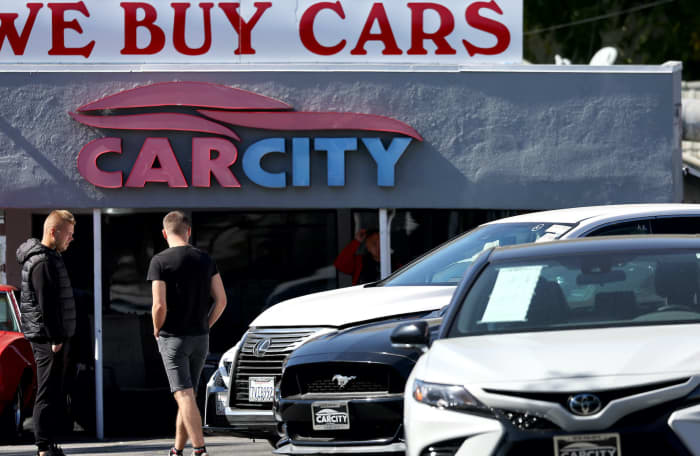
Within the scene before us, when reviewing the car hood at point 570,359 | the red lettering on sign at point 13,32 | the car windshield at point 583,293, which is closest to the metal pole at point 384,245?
the red lettering on sign at point 13,32

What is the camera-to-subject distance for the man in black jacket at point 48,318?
394 inches

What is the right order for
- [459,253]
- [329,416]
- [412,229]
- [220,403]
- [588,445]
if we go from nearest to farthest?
[588,445]
[329,416]
[220,403]
[459,253]
[412,229]

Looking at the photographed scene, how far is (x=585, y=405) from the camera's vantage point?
18.1 feet

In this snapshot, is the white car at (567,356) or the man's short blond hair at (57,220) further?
the man's short blond hair at (57,220)

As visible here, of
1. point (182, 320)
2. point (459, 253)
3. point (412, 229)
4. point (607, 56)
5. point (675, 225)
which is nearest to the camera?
point (675, 225)

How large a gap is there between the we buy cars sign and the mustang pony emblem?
678cm

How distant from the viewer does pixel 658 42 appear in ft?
109

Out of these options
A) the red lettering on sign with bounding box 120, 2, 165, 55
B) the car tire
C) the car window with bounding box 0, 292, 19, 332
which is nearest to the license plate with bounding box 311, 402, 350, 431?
the car tire

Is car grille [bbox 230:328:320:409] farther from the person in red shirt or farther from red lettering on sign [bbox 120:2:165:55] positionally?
red lettering on sign [bbox 120:2:165:55]

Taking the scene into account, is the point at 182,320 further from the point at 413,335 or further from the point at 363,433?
the point at 413,335

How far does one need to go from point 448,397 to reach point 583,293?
1.21 m

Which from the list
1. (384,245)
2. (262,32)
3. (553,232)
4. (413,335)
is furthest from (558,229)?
(262,32)

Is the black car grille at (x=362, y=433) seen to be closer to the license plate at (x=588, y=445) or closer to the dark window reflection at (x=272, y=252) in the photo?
the license plate at (x=588, y=445)

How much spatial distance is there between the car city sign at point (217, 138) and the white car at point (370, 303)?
3.92 m
